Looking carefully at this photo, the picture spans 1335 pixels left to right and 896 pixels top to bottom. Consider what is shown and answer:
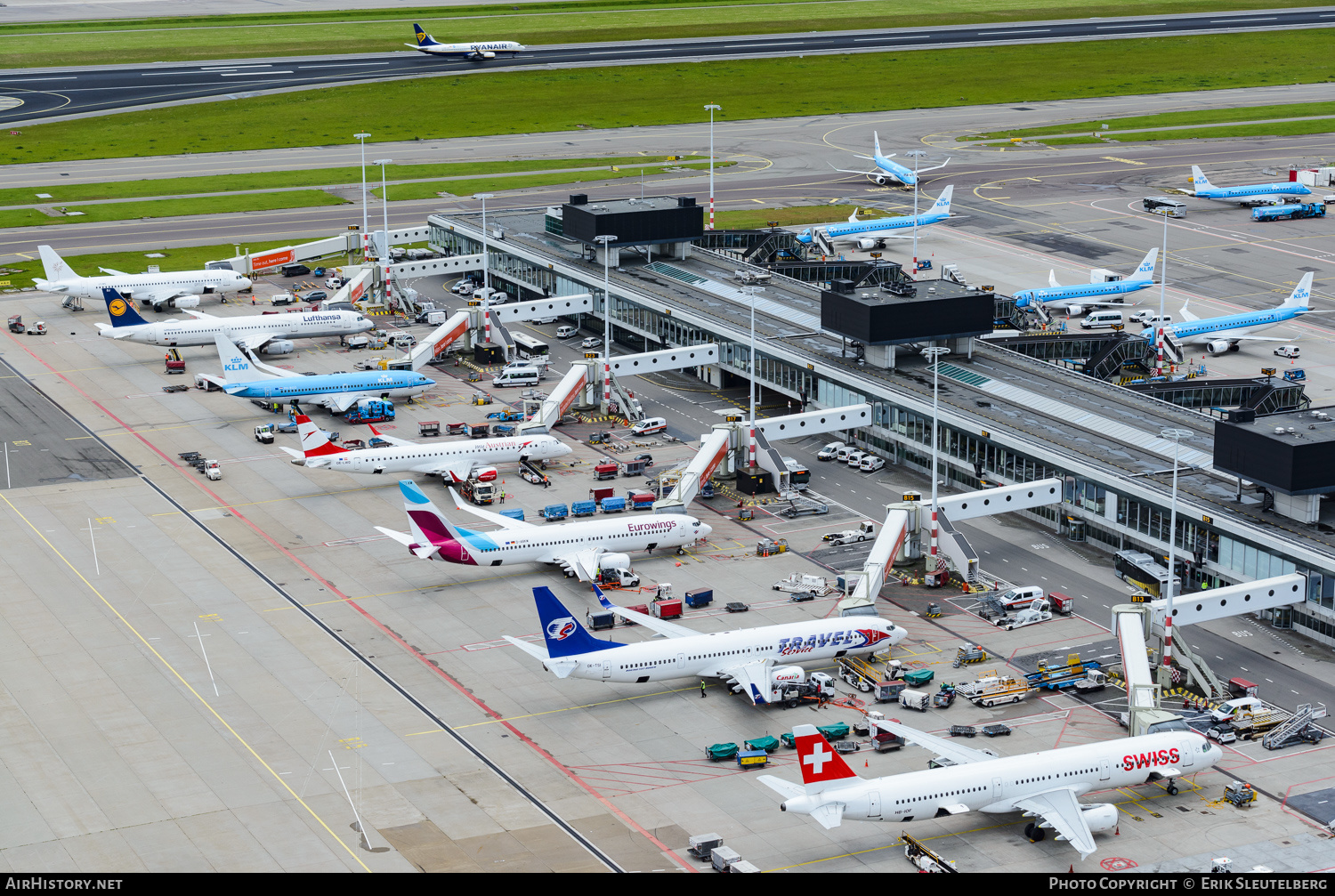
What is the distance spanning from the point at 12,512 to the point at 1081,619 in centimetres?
7331

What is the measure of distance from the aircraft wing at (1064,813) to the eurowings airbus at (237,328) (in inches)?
3936

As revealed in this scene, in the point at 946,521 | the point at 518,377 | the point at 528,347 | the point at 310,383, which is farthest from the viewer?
the point at 528,347

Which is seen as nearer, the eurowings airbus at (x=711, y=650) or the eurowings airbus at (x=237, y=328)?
the eurowings airbus at (x=711, y=650)

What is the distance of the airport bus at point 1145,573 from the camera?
306 feet

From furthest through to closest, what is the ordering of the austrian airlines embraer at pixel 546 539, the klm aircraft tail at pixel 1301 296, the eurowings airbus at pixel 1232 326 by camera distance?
the klm aircraft tail at pixel 1301 296, the eurowings airbus at pixel 1232 326, the austrian airlines embraer at pixel 546 539

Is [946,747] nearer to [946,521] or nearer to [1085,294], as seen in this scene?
[946,521]

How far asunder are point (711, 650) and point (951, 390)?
46335mm

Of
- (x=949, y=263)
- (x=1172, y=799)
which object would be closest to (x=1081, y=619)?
(x=1172, y=799)

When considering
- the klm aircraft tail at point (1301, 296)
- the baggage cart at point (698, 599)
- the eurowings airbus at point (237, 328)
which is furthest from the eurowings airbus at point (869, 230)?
the baggage cart at point (698, 599)

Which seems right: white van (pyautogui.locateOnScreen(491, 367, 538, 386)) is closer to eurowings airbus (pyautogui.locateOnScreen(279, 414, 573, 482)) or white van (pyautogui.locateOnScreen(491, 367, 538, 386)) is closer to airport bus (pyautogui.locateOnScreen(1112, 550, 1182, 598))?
eurowings airbus (pyautogui.locateOnScreen(279, 414, 573, 482))

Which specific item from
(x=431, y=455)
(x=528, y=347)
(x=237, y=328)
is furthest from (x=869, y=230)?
(x=431, y=455)

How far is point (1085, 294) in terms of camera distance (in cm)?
16000

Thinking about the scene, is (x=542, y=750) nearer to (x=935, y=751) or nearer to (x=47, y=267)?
(x=935, y=751)

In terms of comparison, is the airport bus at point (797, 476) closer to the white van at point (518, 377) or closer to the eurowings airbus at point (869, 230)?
the white van at point (518, 377)
